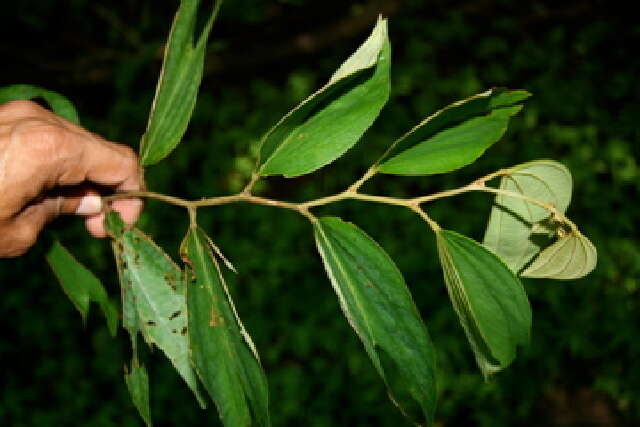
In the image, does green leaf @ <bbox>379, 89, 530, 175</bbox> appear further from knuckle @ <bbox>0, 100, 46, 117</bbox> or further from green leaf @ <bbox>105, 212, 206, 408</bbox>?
knuckle @ <bbox>0, 100, 46, 117</bbox>

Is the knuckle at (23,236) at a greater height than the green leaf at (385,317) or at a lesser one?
greater

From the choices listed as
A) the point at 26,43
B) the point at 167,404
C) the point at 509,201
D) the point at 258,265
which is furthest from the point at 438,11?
the point at 509,201

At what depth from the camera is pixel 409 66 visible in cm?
267

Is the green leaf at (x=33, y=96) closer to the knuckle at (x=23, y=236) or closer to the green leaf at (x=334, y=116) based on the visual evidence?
the knuckle at (x=23, y=236)

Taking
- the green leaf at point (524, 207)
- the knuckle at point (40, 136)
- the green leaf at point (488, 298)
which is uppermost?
the knuckle at point (40, 136)

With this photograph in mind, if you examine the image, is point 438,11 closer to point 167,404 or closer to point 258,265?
point 258,265

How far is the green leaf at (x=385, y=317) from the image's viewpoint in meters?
0.71

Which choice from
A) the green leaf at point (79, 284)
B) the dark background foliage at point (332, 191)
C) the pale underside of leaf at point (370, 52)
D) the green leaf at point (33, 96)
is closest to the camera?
the pale underside of leaf at point (370, 52)

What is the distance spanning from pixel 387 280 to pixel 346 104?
8.3 inches

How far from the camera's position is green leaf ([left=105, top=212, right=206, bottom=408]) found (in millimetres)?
846

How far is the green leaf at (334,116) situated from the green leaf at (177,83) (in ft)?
0.42

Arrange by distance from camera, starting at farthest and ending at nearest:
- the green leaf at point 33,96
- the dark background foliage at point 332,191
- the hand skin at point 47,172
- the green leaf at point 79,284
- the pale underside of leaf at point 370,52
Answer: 1. the dark background foliage at point 332,191
2. the green leaf at point 33,96
3. the green leaf at point 79,284
4. the hand skin at point 47,172
5. the pale underside of leaf at point 370,52

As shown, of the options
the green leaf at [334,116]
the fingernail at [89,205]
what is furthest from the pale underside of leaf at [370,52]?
the fingernail at [89,205]

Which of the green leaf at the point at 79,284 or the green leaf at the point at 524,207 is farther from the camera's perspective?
the green leaf at the point at 79,284
